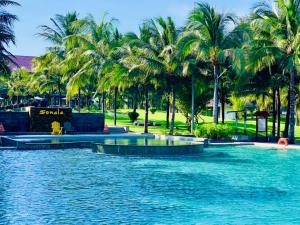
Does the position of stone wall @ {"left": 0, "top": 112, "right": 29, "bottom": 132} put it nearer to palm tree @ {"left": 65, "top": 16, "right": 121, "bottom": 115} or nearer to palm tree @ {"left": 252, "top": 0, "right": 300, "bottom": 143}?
palm tree @ {"left": 65, "top": 16, "right": 121, "bottom": 115}

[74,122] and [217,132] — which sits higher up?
[74,122]

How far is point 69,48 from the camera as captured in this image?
153 ft

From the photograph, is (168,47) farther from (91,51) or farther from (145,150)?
(145,150)

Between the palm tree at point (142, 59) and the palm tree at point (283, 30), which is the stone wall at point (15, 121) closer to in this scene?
the palm tree at point (142, 59)

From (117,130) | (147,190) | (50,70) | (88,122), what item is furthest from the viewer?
(50,70)

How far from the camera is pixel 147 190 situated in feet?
48.9

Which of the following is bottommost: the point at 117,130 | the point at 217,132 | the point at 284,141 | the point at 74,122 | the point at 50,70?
the point at 284,141

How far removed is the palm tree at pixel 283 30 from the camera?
98.7 feet

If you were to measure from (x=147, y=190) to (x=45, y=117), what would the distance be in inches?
888

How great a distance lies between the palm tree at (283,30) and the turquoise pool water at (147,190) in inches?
337

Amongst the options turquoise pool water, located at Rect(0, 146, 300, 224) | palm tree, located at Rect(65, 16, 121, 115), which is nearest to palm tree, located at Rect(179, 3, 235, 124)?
palm tree, located at Rect(65, 16, 121, 115)

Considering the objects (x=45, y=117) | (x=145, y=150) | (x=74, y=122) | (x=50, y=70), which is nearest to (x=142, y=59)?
(x=74, y=122)

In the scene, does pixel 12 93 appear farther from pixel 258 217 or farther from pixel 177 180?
pixel 258 217

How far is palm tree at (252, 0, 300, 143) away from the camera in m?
30.1
